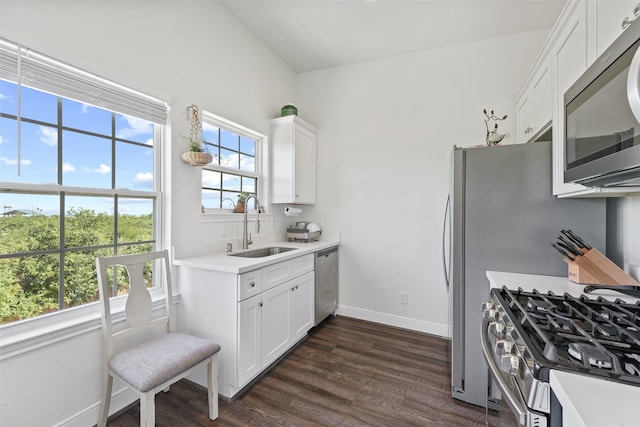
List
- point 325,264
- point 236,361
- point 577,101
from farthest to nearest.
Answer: point 325,264 < point 236,361 < point 577,101

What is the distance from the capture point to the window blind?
126 centimetres

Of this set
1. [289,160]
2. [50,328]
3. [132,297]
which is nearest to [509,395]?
[132,297]

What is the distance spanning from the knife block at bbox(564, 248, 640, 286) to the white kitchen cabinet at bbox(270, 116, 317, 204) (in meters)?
2.32

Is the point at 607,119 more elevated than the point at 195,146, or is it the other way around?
the point at 195,146

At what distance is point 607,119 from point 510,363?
2.80 ft

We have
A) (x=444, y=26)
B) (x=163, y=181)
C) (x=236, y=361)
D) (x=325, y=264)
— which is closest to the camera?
(x=236, y=361)

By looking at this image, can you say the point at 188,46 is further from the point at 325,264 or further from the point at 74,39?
the point at 325,264

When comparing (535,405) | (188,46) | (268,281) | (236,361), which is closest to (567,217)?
(535,405)

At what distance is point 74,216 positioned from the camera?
153cm

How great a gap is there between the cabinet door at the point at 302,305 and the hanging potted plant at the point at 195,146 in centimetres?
124

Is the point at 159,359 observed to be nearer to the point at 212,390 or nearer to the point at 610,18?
the point at 212,390

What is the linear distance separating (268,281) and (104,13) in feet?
6.44

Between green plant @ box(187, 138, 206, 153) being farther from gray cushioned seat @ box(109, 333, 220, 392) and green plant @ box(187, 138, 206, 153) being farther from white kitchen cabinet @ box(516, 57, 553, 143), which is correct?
white kitchen cabinet @ box(516, 57, 553, 143)

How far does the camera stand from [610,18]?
3.46 ft
